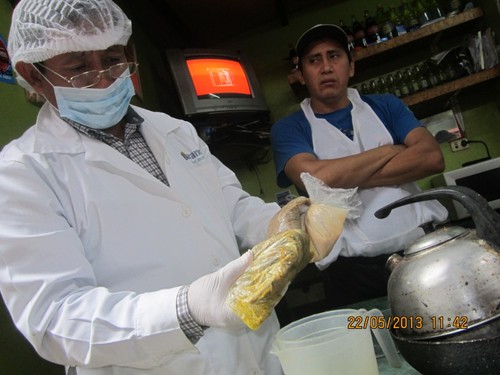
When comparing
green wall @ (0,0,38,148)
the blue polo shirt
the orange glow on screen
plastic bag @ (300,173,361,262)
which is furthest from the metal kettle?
the orange glow on screen

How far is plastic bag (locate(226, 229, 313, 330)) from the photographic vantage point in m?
0.58

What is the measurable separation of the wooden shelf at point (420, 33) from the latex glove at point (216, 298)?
2.36 m

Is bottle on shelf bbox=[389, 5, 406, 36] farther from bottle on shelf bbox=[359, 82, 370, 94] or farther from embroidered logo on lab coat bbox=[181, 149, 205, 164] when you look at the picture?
embroidered logo on lab coat bbox=[181, 149, 205, 164]

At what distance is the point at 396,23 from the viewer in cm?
293

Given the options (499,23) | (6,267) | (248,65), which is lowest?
(6,267)

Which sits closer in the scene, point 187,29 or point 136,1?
point 136,1

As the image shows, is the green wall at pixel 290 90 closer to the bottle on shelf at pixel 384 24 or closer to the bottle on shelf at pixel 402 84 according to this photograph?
the bottle on shelf at pixel 384 24

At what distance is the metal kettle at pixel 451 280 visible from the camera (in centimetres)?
61

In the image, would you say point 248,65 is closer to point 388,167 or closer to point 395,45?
point 395,45

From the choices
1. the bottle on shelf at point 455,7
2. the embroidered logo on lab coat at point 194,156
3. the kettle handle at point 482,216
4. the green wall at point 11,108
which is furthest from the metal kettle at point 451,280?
the bottle on shelf at point 455,7

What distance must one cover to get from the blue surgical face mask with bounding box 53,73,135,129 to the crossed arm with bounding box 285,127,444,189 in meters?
0.75

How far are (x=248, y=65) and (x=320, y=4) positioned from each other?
0.84 meters

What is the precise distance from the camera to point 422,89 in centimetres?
270

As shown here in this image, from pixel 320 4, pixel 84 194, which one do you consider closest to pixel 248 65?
pixel 320 4
